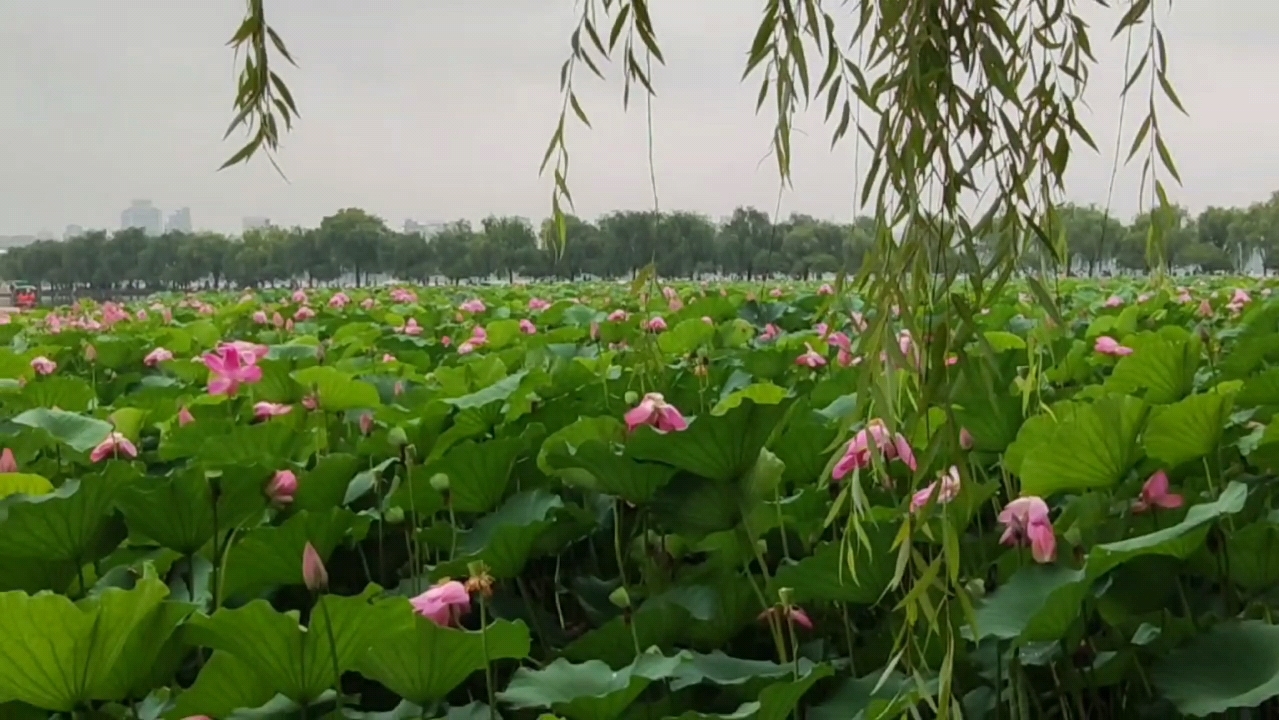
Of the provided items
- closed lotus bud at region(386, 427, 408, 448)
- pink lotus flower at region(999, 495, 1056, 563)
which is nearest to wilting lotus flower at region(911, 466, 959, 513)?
pink lotus flower at region(999, 495, 1056, 563)

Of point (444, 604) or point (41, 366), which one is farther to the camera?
point (41, 366)

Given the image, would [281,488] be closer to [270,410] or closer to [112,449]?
[112,449]

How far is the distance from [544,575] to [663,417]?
0.19 meters

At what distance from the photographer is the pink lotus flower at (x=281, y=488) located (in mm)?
1045

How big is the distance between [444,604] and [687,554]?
361 millimetres

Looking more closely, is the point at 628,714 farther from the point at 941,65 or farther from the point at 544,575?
the point at 941,65

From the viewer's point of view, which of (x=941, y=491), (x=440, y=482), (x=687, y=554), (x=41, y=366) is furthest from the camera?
(x=41, y=366)

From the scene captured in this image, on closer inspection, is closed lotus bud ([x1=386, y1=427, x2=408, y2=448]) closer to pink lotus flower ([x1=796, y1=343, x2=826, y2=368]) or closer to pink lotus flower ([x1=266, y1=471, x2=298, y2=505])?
pink lotus flower ([x1=266, y1=471, x2=298, y2=505])

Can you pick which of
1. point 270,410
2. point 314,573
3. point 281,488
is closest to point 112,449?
point 270,410

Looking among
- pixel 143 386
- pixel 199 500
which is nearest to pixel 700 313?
pixel 143 386

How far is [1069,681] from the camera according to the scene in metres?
0.85

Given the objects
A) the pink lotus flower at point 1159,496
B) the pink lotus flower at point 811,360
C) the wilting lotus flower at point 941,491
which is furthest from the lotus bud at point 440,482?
the pink lotus flower at point 811,360

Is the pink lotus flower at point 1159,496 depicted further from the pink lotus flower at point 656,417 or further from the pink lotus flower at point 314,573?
the pink lotus flower at point 314,573

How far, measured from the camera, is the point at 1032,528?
0.86 meters
